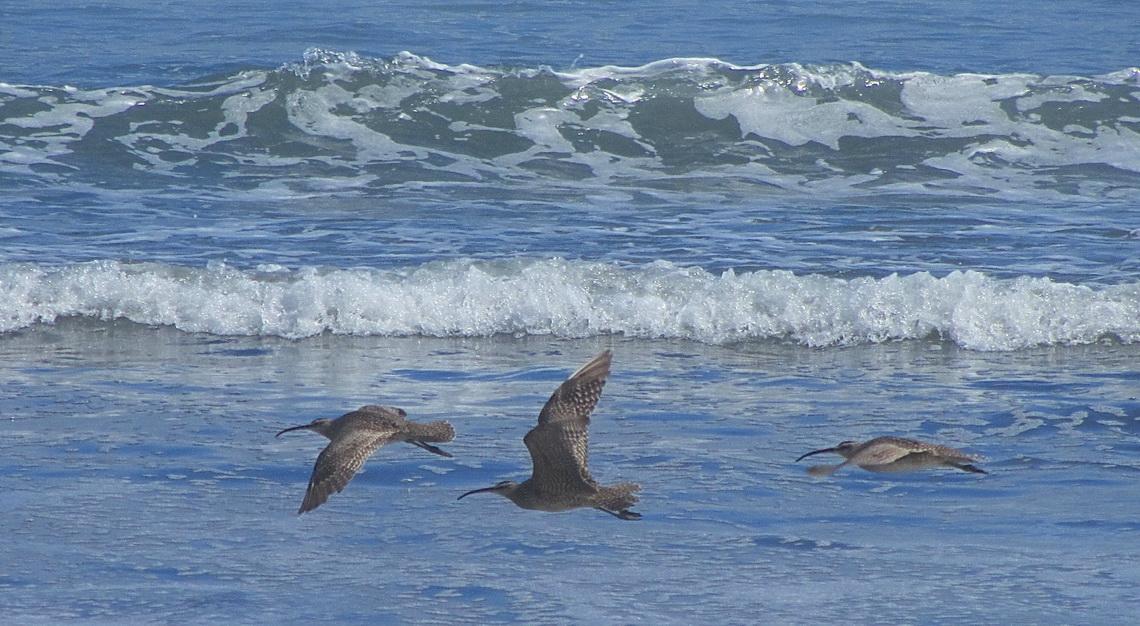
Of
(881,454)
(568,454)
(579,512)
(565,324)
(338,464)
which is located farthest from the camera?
(565,324)

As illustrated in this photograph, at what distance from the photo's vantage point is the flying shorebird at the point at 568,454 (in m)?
3.84

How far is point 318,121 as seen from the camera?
41.8ft

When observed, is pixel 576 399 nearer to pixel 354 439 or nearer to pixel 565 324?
pixel 354 439

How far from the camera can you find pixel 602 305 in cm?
725

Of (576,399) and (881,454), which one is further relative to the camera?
(881,454)

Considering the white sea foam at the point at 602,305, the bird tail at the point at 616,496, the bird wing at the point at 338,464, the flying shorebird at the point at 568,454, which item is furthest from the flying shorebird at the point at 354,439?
the white sea foam at the point at 602,305

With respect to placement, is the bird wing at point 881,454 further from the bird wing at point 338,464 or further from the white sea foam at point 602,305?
the white sea foam at point 602,305

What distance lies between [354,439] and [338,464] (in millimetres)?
183

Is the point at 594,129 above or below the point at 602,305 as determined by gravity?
above

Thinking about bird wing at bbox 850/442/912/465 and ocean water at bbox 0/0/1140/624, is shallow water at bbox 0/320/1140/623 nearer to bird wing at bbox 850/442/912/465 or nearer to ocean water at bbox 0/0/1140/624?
ocean water at bbox 0/0/1140/624

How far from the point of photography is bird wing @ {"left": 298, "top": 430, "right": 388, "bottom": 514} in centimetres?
364

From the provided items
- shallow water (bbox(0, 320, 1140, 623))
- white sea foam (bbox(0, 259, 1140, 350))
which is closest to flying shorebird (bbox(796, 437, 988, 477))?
shallow water (bbox(0, 320, 1140, 623))

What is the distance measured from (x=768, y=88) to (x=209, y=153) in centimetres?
497

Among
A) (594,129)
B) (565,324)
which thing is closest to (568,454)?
(565,324)
